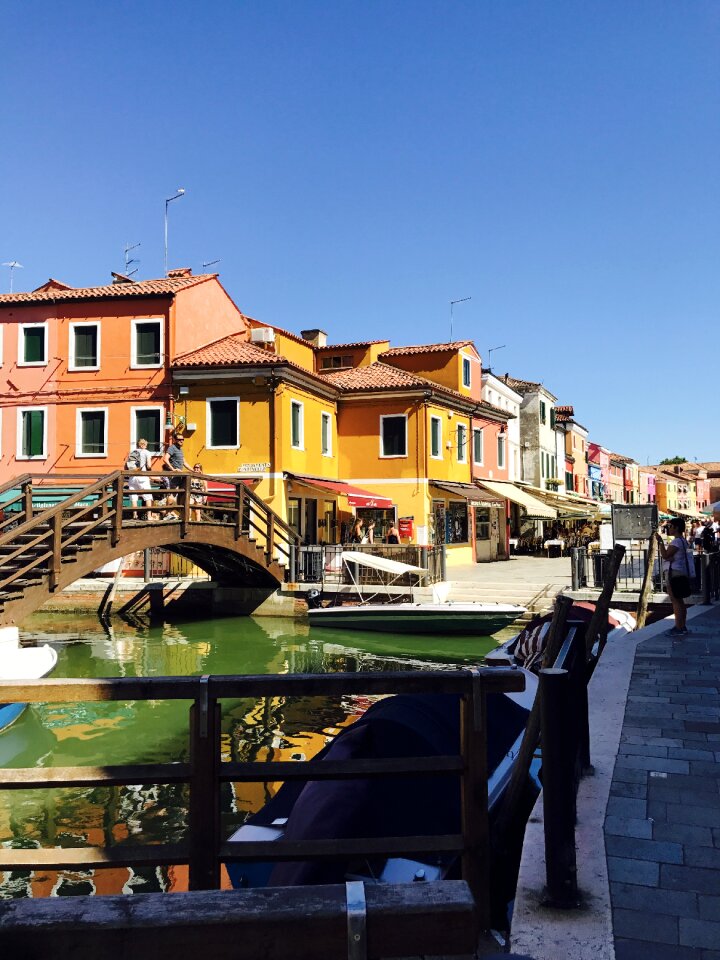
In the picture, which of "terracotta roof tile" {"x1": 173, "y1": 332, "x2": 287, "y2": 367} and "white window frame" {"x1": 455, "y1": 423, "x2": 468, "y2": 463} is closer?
"terracotta roof tile" {"x1": 173, "y1": 332, "x2": 287, "y2": 367}

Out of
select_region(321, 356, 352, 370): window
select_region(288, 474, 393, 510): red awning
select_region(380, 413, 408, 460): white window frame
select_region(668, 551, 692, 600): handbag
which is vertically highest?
select_region(321, 356, 352, 370): window

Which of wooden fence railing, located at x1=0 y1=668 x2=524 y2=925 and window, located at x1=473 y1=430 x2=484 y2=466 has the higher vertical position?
window, located at x1=473 y1=430 x2=484 y2=466

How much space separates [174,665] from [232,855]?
1338 centimetres

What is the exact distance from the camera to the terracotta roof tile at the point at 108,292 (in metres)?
25.9

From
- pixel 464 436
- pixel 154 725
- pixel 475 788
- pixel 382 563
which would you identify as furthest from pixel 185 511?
pixel 464 436

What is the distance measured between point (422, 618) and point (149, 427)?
39.1 feet

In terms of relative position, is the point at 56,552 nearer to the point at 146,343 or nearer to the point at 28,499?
the point at 28,499

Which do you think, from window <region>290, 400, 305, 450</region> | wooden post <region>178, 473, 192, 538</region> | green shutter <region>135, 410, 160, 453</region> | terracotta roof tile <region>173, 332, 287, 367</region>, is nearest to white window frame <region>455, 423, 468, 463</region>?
window <region>290, 400, 305, 450</region>

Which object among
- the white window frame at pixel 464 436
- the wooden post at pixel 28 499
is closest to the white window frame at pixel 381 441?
the white window frame at pixel 464 436

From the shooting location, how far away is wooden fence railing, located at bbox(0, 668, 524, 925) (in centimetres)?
304

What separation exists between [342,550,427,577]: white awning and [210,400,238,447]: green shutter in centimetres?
636

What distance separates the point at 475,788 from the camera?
3199 millimetres

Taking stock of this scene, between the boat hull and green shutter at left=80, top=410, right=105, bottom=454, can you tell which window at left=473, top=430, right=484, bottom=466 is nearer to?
green shutter at left=80, top=410, right=105, bottom=454

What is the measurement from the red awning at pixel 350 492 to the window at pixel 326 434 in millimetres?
1159
